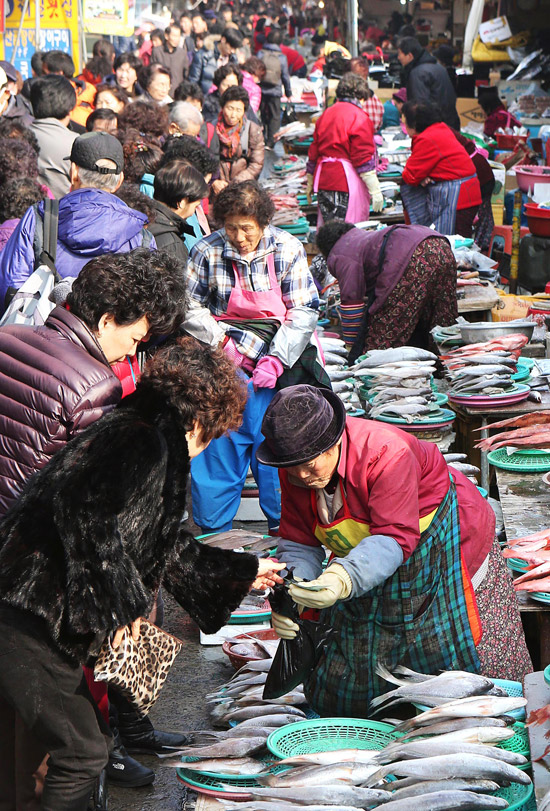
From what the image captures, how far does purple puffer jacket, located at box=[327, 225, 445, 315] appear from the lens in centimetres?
714

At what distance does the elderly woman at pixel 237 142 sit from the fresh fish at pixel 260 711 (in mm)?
7660

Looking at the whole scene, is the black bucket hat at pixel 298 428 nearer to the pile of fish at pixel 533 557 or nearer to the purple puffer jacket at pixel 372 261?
the pile of fish at pixel 533 557

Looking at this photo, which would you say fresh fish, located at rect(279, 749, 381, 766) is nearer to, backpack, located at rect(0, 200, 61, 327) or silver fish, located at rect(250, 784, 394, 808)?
silver fish, located at rect(250, 784, 394, 808)

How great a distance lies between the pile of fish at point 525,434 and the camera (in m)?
5.22

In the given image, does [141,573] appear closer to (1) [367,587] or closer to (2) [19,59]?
(1) [367,587]

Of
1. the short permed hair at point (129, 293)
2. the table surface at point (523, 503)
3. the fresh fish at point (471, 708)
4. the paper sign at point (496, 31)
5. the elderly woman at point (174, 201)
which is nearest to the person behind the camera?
the fresh fish at point (471, 708)

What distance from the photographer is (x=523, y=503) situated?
4.77 metres

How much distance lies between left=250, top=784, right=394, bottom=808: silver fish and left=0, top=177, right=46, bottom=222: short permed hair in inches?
140

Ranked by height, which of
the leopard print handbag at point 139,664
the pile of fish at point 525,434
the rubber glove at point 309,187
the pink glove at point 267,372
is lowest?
the rubber glove at point 309,187

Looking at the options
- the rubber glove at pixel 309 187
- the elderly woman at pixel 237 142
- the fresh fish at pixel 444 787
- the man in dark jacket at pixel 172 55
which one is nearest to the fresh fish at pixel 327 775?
the fresh fish at pixel 444 787

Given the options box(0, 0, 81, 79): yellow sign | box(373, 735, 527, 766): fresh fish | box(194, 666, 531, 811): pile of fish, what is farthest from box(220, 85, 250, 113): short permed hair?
box(373, 735, 527, 766): fresh fish

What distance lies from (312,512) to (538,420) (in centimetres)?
246

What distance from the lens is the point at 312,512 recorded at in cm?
334

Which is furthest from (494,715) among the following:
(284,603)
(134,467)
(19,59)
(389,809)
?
(19,59)
